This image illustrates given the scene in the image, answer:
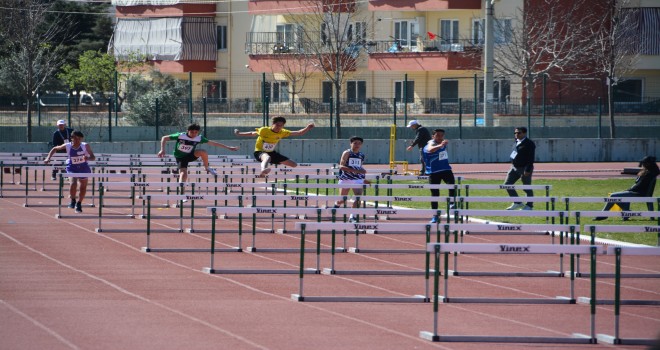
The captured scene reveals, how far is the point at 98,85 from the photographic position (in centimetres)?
5975

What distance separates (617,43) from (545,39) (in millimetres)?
4213

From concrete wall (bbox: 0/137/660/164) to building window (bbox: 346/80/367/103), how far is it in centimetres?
1322

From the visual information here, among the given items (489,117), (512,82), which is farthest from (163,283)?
(512,82)

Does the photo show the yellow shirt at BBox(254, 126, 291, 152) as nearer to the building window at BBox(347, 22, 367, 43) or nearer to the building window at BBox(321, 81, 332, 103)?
the building window at BBox(347, 22, 367, 43)

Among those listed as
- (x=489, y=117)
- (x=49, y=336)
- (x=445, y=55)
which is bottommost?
(x=49, y=336)

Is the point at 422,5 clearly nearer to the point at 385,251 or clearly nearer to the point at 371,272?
the point at 385,251

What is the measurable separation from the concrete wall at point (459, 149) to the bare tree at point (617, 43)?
4.12 meters

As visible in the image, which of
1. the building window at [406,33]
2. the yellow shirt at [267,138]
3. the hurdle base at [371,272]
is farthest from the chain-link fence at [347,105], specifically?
the hurdle base at [371,272]

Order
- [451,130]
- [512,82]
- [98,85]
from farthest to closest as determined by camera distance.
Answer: [98,85], [512,82], [451,130]

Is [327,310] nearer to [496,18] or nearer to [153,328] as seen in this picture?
[153,328]

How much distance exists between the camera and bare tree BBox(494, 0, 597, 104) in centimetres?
4938

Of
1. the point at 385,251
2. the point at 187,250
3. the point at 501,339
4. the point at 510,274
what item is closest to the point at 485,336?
the point at 501,339

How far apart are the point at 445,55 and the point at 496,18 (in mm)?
2859

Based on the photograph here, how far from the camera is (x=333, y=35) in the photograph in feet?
165
